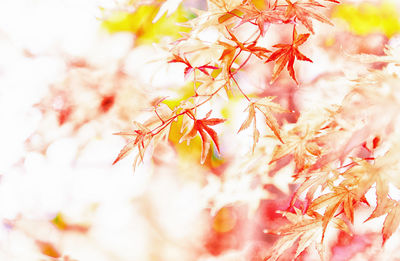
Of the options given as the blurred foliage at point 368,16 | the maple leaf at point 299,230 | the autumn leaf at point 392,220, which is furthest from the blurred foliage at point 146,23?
the autumn leaf at point 392,220

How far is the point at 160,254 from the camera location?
1267 millimetres

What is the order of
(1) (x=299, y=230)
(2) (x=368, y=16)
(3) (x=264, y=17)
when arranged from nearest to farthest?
(3) (x=264, y=17) → (1) (x=299, y=230) → (2) (x=368, y=16)

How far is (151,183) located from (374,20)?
919mm

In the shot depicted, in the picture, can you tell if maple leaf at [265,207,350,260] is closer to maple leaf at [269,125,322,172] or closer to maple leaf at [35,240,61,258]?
maple leaf at [269,125,322,172]

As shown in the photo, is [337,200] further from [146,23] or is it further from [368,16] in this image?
[146,23]

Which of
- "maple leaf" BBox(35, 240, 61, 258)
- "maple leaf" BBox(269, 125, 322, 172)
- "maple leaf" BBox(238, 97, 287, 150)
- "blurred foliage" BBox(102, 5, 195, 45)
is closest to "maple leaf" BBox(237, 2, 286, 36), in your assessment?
"maple leaf" BBox(238, 97, 287, 150)

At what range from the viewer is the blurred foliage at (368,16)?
119cm

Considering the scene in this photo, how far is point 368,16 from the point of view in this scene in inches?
47.4

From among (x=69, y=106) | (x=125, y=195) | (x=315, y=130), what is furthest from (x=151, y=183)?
(x=315, y=130)

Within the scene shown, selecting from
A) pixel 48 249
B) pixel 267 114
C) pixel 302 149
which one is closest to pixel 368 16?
pixel 302 149

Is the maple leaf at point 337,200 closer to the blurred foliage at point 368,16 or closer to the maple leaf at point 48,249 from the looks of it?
the blurred foliage at point 368,16

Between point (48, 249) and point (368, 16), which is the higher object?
point (368, 16)

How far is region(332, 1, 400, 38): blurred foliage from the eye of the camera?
3.90 ft

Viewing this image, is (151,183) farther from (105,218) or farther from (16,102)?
(16,102)
